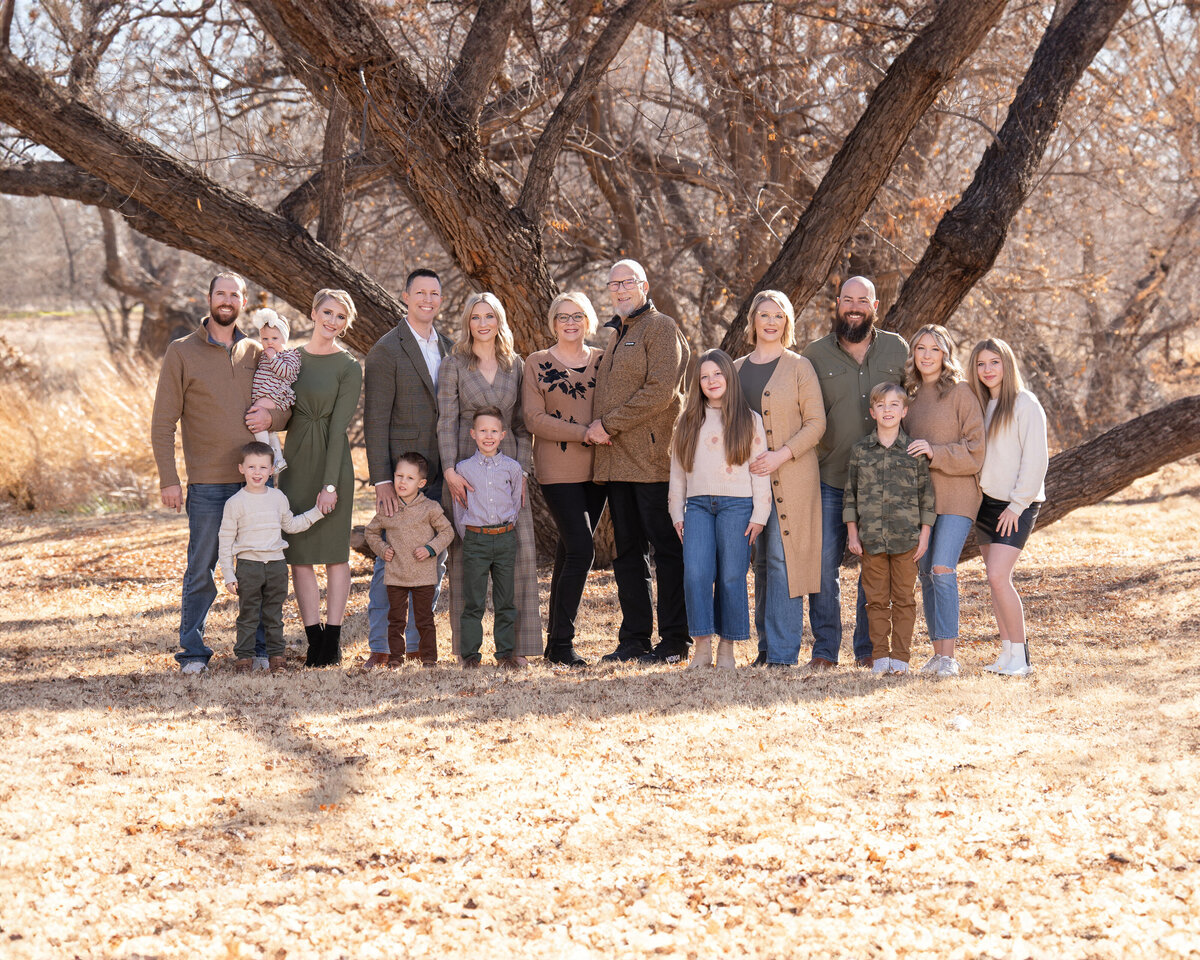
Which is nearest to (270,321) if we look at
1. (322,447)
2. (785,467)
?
(322,447)

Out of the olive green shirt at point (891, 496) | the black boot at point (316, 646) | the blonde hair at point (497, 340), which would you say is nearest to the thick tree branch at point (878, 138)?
the olive green shirt at point (891, 496)

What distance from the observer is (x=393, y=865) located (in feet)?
10.3

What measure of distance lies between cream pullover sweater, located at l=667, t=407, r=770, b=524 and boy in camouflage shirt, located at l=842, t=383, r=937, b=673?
0.39 metres

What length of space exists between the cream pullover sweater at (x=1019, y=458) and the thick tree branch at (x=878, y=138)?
2.29m

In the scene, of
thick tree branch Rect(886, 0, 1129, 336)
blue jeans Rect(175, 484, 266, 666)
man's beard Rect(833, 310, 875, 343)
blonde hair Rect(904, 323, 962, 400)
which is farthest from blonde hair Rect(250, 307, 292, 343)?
thick tree branch Rect(886, 0, 1129, 336)

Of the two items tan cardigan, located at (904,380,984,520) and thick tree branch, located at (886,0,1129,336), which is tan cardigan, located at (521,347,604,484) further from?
thick tree branch, located at (886,0,1129,336)

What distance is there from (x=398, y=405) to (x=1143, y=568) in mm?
6044

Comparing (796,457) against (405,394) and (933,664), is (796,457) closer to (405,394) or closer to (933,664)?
(933,664)

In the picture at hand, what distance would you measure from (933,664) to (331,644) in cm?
278

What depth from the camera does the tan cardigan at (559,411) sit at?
537 centimetres

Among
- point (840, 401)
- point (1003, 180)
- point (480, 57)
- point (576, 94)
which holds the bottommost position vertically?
point (840, 401)

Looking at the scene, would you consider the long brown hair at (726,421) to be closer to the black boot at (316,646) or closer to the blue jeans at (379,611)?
the blue jeans at (379,611)

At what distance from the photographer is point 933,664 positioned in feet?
17.6

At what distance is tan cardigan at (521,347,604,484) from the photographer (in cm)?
537
